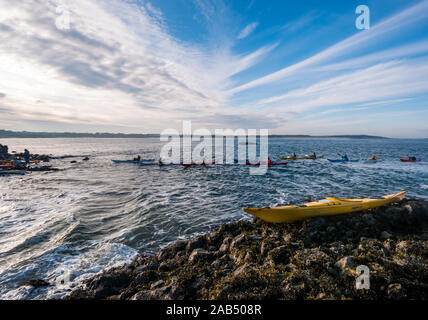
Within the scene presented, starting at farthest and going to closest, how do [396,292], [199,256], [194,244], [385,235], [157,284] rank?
1. [194,244]
2. [385,235]
3. [199,256]
4. [157,284]
5. [396,292]

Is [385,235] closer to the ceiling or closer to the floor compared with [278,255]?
closer to the ceiling

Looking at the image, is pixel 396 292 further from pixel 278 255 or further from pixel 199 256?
pixel 199 256

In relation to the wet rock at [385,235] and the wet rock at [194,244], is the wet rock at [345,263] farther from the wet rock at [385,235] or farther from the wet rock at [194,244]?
the wet rock at [194,244]

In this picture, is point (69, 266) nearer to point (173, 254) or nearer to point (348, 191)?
point (173, 254)

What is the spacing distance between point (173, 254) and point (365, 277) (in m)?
7.38

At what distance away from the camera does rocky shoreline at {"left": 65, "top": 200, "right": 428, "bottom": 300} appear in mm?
5391

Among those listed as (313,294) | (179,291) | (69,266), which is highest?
(313,294)

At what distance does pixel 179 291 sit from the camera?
5.84 meters

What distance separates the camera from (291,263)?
671cm

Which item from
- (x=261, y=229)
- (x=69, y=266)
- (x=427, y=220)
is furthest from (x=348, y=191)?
(x=69, y=266)

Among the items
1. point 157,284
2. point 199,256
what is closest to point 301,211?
point 199,256

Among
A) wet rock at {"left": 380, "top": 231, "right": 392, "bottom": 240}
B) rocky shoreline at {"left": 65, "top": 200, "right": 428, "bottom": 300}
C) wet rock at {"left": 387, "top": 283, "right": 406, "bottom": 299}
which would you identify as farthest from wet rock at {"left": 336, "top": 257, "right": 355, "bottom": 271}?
wet rock at {"left": 380, "top": 231, "right": 392, "bottom": 240}

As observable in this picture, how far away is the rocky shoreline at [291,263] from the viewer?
5.39m

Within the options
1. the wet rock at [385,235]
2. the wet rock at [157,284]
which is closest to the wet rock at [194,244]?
the wet rock at [157,284]
